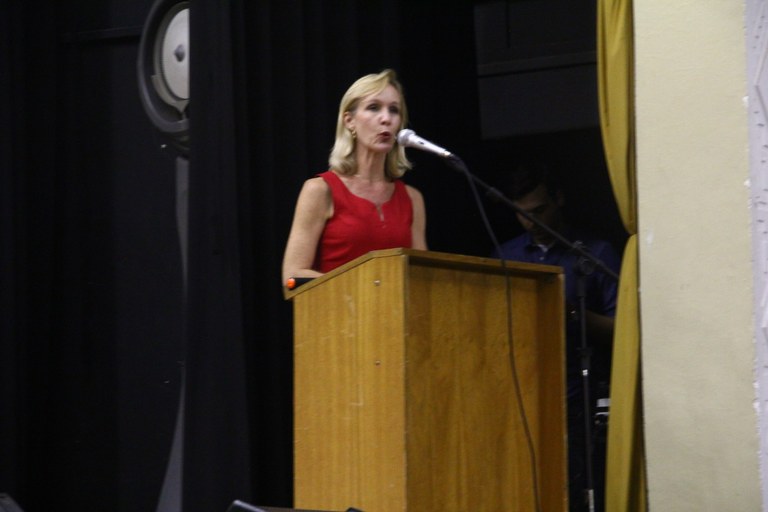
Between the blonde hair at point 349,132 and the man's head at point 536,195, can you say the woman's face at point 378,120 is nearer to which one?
the blonde hair at point 349,132

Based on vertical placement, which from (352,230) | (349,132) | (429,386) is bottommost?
(429,386)

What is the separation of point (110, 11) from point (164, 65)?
1148 mm

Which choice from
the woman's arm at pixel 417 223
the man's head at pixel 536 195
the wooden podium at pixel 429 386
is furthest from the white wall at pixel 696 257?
the man's head at pixel 536 195

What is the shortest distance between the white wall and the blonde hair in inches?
31.2

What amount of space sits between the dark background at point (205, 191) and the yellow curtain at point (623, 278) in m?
1.35

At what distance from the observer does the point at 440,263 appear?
3.52 meters

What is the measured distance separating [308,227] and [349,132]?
14.2 inches

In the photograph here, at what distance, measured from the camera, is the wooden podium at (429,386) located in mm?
3424

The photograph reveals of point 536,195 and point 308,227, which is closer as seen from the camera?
point 308,227

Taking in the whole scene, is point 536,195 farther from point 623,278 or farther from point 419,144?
point 419,144

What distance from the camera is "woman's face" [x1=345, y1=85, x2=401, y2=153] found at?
4293 mm

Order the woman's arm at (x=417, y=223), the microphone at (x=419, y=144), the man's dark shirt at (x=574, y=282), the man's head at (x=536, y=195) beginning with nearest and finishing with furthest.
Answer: the microphone at (x=419, y=144) → the woman's arm at (x=417, y=223) → the man's dark shirt at (x=574, y=282) → the man's head at (x=536, y=195)

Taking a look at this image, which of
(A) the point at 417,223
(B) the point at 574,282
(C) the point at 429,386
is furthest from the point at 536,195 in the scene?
(C) the point at 429,386

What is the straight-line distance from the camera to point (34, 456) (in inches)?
227
